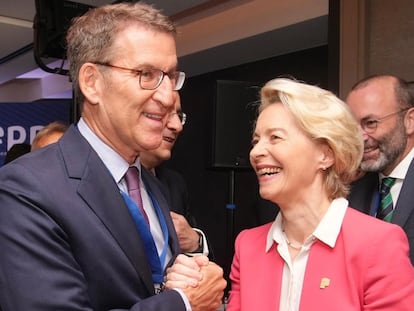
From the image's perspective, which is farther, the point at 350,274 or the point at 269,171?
the point at 269,171

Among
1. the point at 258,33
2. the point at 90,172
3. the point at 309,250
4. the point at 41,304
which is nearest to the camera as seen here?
the point at 41,304

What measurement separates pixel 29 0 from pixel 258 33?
2068 mm

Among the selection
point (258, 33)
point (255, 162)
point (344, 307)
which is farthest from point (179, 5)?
point (344, 307)

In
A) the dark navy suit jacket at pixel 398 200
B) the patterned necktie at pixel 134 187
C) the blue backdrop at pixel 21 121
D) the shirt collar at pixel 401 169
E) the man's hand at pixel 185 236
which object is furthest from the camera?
the blue backdrop at pixel 21 121

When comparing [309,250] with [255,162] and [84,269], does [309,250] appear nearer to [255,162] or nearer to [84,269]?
[255,162]

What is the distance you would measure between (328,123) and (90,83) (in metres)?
0.78

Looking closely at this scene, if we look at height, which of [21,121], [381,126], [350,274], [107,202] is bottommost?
[350,274]

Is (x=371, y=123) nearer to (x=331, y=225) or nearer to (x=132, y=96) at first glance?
(x=331, y=225)

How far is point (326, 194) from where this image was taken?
1799 millimetres

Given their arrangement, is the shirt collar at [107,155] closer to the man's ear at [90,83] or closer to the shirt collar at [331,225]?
the man's ear at [90,83]

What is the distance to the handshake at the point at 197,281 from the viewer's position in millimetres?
1331

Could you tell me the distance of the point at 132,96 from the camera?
1.37 metres

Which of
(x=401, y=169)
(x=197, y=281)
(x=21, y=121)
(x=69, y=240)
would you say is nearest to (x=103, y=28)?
(x=69, y=240)

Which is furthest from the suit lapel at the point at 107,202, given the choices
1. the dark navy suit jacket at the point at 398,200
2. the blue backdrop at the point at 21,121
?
the blue backdrop at the point at 21,121
